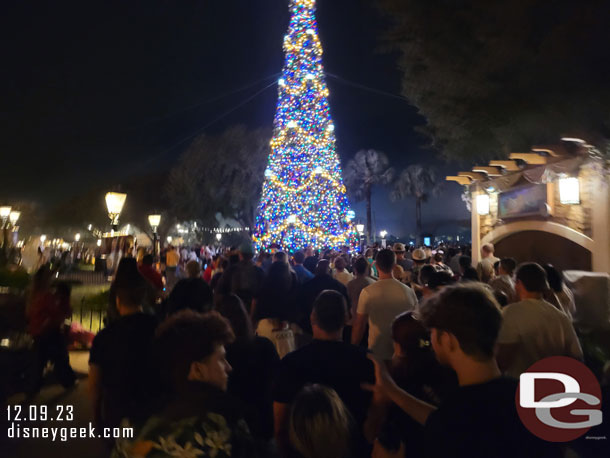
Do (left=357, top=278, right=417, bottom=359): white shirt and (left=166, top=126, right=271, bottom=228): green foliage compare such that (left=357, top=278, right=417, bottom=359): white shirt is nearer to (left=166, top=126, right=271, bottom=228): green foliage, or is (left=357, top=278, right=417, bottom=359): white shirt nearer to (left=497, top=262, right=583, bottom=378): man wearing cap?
(left=497, top=262, right=583, bottom=378): man wearing cap

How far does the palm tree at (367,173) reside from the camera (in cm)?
3941

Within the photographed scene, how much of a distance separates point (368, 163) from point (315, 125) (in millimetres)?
16377

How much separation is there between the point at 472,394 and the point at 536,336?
225cm

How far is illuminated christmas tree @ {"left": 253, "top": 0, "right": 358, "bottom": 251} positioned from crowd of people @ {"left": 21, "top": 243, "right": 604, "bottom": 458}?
19.5 meters

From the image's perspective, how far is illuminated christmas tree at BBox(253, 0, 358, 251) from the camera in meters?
23.6

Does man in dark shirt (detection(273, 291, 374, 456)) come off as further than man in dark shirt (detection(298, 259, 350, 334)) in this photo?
No

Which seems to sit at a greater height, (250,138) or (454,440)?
(250,138)

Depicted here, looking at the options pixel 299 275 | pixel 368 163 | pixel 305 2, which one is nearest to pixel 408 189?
pixel 368 163

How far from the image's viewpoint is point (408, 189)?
38188mm

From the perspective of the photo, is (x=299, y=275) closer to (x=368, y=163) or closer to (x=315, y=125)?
(x=315, y=125)

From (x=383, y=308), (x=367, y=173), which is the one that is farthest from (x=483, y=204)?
(x=367, y=173)

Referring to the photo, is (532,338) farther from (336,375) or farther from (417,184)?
(417,184)

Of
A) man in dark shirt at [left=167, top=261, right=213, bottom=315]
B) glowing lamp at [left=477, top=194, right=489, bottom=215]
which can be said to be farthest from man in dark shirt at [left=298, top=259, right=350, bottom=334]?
glowing lamp at [left=477, top=194, right=489, bottom=215]

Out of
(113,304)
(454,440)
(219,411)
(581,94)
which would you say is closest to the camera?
(454,440)
